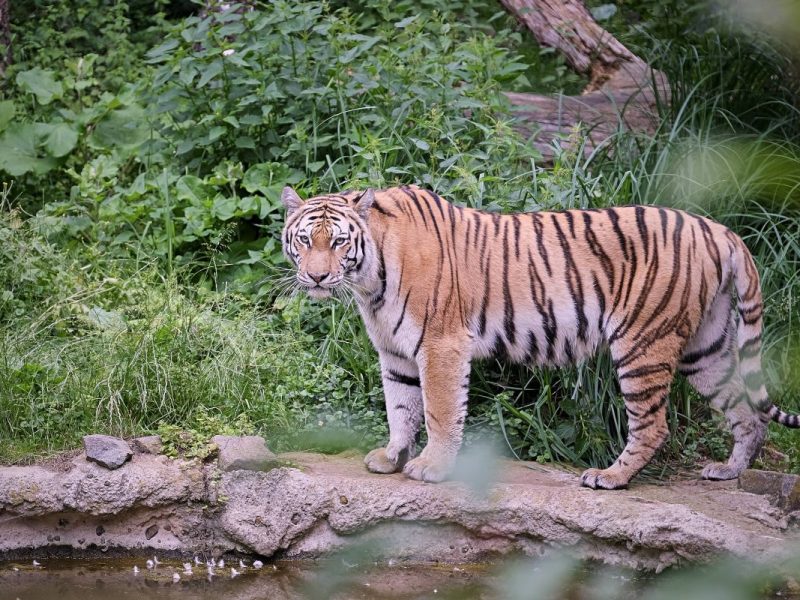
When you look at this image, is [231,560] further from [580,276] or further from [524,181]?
[524,181]

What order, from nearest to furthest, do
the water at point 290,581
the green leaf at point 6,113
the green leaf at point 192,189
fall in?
the water at point 290,581 → the green leaf at point 192,189 → the green leaf at point 6,113

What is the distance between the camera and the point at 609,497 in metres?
4.29

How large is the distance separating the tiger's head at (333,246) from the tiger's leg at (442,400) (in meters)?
0.47

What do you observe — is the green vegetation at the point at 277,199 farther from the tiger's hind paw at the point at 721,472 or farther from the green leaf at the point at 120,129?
the tiger's hind paw at the point at 721,472

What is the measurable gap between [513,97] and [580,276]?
320 cm

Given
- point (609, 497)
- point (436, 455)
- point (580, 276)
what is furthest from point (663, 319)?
point (436, 455)

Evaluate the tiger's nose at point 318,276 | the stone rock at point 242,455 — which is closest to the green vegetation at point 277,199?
the stone rock at point 242,455

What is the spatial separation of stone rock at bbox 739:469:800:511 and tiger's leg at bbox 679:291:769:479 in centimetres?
27

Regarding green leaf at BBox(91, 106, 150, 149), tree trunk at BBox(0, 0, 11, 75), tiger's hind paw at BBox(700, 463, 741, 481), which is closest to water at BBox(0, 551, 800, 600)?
tiger's hind paw at BBox(700, 463, 741, 481)

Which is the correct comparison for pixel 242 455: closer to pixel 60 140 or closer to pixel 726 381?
pixel 726 381

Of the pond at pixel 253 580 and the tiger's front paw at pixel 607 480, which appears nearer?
the pond at pixel 253 580

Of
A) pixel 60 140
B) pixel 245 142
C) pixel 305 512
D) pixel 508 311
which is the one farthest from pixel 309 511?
pixel 60 140

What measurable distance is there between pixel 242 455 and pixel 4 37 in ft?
18.2

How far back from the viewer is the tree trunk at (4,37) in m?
8.34
